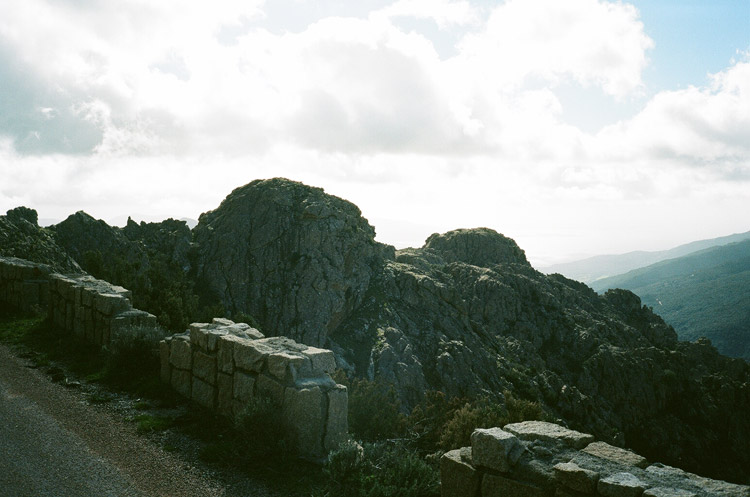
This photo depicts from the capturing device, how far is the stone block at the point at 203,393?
32.4ft

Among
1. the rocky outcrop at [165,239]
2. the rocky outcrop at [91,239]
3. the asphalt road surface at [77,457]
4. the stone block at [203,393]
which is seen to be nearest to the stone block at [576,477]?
the asphalt road surface at [77,457]

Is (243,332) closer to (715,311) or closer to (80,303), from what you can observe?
(80,303)

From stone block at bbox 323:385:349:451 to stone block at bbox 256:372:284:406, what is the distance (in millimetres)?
868

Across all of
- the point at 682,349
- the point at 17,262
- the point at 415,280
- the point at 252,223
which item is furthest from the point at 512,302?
the point at 17,262

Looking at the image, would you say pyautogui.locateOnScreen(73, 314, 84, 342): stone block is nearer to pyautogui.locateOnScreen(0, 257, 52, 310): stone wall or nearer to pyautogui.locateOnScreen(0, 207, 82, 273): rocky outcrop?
pyautogui.locateOnScreen(0, 257, 52, 310): stone wall

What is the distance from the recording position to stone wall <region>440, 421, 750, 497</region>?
4.95 m

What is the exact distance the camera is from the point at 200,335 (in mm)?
10328

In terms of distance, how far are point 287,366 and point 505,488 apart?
4052 mm

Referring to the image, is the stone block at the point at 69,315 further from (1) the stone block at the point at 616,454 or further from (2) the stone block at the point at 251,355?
(1) the stone block at the point at 616,454

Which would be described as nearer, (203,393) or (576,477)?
(576,477)

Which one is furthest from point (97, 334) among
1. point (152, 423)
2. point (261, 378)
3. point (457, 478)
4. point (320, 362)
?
point (457, 478)

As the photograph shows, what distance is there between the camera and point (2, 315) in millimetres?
17625

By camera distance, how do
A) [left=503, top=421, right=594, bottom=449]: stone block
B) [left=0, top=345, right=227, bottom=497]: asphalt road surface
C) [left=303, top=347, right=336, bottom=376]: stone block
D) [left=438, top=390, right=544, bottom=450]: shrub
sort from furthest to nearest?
[left=303, top=347, right=336, bottom=376]: stone block, [left=438, top=390, right=544, bottom=450]: shrub, [left=0, top=345, right=227, bottom=497]: asphalt road surface, [left=503, top=421, right=594, bottom=449]: stone block

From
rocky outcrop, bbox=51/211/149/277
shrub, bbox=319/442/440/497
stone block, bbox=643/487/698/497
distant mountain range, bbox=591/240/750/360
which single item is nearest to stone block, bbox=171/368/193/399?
shrub, bbox=319/442/440/497
